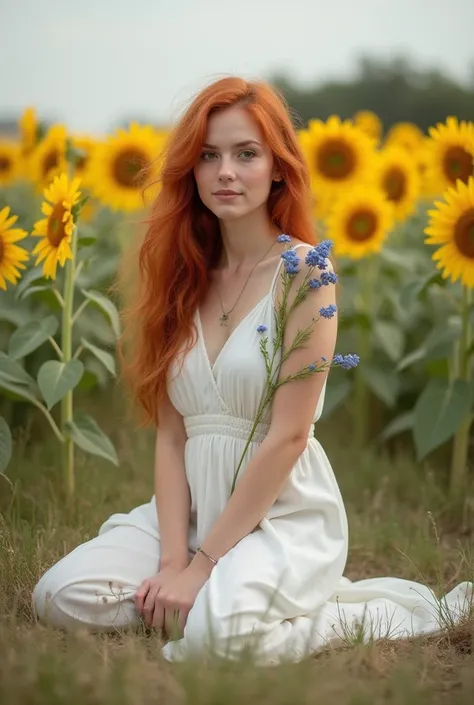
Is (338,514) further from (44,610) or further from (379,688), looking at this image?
(44,610)

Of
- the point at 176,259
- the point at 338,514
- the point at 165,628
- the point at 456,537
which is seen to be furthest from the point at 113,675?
the point at 456,537

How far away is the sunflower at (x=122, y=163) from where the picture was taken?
491cm

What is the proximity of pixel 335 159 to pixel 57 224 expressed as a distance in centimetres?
219

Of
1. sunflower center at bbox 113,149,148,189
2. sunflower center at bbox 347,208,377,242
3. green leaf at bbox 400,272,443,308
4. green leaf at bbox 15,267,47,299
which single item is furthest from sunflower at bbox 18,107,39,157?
green leaf at bbox 400,272,443,308

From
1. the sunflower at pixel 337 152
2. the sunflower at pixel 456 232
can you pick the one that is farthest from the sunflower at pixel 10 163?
the sunflower at pixel 456 232

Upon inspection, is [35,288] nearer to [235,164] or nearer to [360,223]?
[235,164]

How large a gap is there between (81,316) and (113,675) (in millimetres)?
2539

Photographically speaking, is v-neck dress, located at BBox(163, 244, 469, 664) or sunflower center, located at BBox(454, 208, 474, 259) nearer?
v-neck dress, located at BBox(163, 244, 469, 664)

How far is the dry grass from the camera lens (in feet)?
6.36

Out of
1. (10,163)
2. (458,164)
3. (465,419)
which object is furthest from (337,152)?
(10,163)

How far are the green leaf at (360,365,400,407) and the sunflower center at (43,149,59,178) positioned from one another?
70.4 inches

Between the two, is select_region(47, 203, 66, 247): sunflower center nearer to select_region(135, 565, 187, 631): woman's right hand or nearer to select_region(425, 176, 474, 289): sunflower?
select_region(135, 565, 187, 631): woman's right hand

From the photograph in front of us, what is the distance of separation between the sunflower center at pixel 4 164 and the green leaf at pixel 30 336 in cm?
251

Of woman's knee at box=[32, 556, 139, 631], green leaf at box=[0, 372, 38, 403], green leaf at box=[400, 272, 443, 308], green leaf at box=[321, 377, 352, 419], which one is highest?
green leaf at box=[400, 272, 443, 308]
